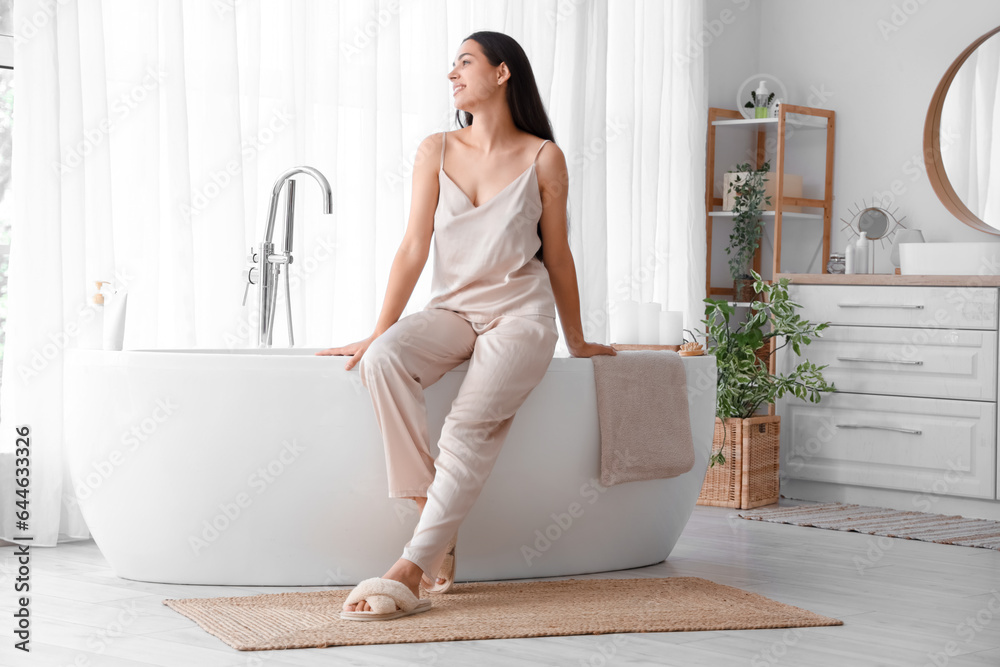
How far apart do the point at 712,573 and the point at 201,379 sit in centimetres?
124

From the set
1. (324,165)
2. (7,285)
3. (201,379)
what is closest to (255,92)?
(324,165)

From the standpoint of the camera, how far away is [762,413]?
165 inches

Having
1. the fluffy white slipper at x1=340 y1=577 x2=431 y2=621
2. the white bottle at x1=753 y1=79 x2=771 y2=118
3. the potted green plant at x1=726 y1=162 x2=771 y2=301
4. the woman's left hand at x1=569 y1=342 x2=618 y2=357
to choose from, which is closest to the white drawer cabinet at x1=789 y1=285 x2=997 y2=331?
the potted green plant at x1=726 y1=162 x2=771 y2=301

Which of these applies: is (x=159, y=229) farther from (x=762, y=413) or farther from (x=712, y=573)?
(x=762, y=413)

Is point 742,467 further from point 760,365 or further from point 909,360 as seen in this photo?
point 909,360

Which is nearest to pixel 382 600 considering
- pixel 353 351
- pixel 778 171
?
pixel 353 351

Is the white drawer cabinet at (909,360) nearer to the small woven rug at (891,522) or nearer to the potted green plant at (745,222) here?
the small woven rug at (891,522)

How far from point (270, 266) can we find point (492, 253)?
81 cm

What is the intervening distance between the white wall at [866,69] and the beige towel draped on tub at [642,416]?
2.03 m

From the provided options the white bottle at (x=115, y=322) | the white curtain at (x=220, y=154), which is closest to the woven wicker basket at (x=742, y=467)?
the white curtain at (x=220, y=154)

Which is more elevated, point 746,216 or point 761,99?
point 761,99

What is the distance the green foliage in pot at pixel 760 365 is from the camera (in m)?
3.98

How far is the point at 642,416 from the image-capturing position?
2756 mm

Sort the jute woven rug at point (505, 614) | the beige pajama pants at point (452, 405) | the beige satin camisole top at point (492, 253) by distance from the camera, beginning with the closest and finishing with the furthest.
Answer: the jute woven rug at point (505, 614), the beige pajama pants at point (452, 405), the beige satin camisole top at point (492, 253)
